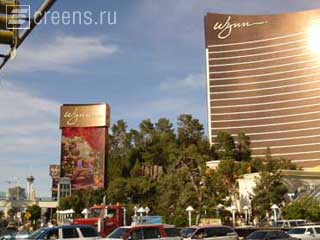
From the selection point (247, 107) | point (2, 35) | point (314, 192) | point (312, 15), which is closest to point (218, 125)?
point (247, 107)

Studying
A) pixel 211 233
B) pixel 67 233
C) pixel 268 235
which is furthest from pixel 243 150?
pixel 67 233

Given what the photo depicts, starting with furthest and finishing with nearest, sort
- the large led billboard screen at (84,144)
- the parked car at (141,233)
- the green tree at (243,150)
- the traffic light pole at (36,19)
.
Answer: the large led billboard screen at (84,144) → the green tree at (243,150) → the parked car at (141,233) → the traffic light pole at (36,19)

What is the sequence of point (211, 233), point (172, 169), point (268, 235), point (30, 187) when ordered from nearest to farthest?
1. point (211, 233)
2. point (268, 235)
3. point (172, 169)
4. point (30, 187)

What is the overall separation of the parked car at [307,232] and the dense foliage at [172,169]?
2208 cm

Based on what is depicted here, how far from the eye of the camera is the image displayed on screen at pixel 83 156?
4461 inches

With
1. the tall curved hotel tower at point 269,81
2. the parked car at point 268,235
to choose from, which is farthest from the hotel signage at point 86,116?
the parked car at point 268,235

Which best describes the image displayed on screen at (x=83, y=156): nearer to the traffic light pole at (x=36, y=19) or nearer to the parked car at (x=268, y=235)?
the parked car at (x=268, y=235)

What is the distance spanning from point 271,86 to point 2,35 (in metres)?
143

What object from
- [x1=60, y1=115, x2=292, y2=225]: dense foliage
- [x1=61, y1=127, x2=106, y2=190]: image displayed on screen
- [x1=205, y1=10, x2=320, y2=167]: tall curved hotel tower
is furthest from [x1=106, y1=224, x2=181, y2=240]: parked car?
[x1=205, y1=10, x2=320, y2=167]: tall curved hotel tower

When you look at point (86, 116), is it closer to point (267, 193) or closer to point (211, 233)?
point (267, 193)

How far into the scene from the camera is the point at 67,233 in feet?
75.1

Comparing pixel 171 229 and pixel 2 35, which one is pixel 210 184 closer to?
pixel 171 229

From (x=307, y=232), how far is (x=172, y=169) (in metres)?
38.1

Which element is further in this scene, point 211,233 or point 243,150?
point 243,150
